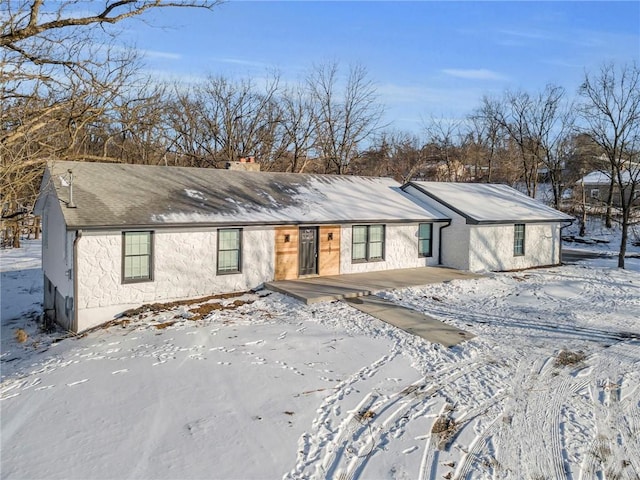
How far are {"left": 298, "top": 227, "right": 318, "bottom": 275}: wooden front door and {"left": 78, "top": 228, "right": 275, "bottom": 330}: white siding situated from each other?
1.07 m

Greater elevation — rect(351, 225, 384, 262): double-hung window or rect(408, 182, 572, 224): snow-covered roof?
rect(408, 182, 572, 224): snow-covered roof

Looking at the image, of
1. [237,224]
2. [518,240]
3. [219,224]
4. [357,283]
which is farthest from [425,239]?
[219,224]

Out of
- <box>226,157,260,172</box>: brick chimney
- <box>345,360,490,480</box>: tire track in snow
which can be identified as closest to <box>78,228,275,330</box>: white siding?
<box>226,157,260,172</box>: brick chimney

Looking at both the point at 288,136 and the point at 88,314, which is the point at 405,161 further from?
the point at 88,314

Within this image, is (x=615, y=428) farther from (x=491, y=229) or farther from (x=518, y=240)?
(x=518, y=240)

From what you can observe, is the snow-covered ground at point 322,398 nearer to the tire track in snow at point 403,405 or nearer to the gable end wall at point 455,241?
the tire track in snow at point 403,405

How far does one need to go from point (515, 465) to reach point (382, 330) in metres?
4.86

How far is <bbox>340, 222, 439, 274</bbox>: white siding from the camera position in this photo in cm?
1528

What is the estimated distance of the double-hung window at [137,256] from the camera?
11.2 metres

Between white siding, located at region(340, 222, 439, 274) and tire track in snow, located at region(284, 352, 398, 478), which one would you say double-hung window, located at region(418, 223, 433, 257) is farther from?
tire track in snow, located at region(284, 352, 398, 478)

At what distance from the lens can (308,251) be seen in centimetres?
1454

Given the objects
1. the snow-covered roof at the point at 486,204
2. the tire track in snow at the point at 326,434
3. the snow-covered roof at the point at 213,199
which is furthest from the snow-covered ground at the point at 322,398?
the snow-covered roof at the point at 486,204

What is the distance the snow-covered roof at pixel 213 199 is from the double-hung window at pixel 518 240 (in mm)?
3535

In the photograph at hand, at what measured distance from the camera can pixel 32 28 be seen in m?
7.83
